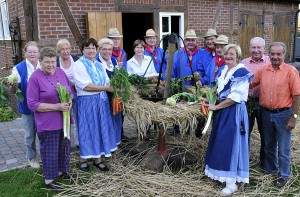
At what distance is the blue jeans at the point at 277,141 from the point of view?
11.6ft

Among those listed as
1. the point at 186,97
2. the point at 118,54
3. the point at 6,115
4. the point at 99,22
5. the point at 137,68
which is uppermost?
the point at 99,22

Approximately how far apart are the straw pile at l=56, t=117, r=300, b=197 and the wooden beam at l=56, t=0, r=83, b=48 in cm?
304

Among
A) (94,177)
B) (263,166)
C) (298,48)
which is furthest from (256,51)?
(298,48)

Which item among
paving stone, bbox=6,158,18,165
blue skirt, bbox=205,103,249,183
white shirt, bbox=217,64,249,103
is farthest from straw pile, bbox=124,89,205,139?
paving stone, bbox=6,158,18,165

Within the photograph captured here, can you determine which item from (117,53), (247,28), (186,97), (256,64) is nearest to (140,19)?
(247,28)

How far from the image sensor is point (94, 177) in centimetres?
393

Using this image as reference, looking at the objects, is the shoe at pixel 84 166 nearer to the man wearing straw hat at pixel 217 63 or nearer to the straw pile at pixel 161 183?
the straw pile at pixel 161 183

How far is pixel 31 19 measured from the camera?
5773 mm

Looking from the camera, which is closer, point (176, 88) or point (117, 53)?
point (176, 88)

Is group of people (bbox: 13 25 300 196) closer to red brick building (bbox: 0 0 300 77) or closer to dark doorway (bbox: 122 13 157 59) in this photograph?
red brick building (bbox: 0 0 300 77)

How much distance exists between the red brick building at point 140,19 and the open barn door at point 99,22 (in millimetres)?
23

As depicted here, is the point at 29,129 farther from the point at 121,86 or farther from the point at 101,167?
the point at 121,86

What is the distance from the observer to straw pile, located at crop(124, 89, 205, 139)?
3295 mm

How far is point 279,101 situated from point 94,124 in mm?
2326
